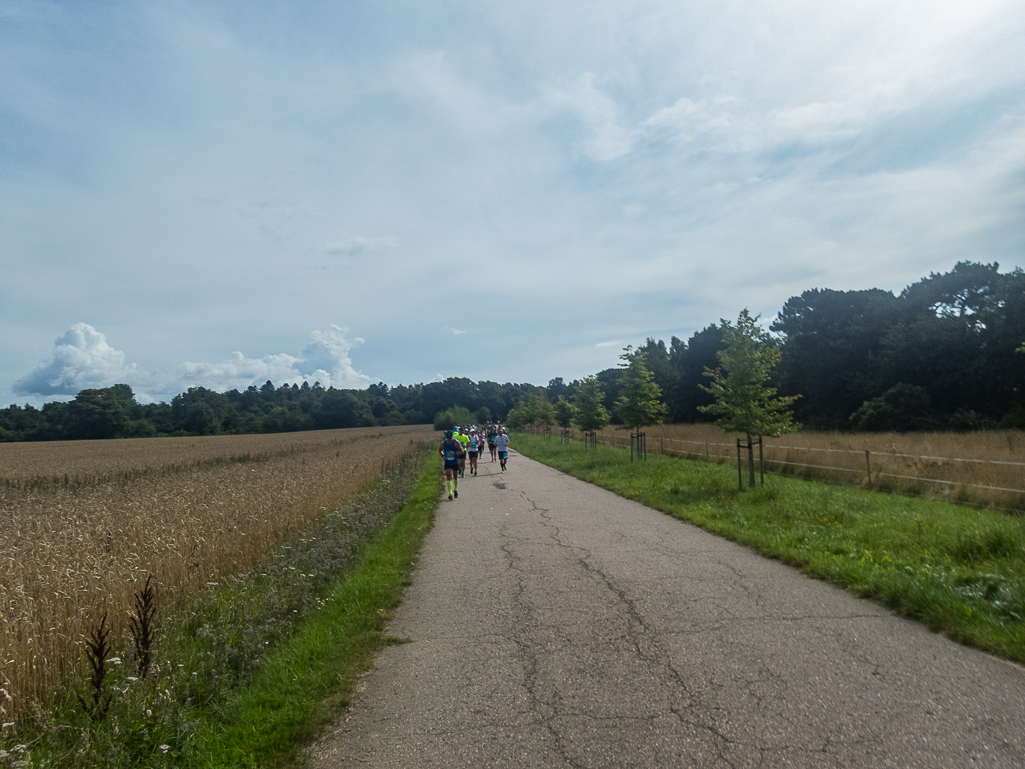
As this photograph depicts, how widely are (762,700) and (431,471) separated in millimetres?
21515

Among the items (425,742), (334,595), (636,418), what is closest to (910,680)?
(425,742)

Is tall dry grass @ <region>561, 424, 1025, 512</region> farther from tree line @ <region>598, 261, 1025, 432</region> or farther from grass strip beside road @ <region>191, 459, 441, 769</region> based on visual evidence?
grass strip beside road @ <region>191, 459, 441, 769</region>

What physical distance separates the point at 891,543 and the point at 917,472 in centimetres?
801

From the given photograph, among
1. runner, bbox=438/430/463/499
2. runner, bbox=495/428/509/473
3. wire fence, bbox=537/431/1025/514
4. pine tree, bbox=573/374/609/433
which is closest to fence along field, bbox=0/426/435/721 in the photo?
runner, bbox=438/430/463/499

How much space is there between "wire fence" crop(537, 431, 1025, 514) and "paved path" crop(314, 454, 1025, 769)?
7983mm

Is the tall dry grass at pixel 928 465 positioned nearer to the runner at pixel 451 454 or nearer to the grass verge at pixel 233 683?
the runner at pixel 451 454

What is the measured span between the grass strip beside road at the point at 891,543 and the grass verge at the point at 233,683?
500 centimetres

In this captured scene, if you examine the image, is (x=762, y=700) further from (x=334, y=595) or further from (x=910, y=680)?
(x=334, y=595)

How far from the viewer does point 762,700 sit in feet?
11.9

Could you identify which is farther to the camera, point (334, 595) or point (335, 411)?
point (335, 411)

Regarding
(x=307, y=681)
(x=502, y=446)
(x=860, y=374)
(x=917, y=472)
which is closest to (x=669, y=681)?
(x=307, y=681)

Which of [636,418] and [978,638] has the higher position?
[636,418]

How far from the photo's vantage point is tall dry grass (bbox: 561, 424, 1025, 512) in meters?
11.8

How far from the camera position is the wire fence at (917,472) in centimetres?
1160
